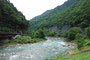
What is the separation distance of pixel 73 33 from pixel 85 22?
2131 cm

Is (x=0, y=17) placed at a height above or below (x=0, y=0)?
below

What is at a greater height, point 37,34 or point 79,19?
point 79,19

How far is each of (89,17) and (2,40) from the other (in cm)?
6355

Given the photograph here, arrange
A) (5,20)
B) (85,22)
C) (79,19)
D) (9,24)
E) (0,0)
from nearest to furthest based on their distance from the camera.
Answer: (0,0), (5,20), (9,24), (85,22), (79,19)

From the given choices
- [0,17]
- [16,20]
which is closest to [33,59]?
[0,17]

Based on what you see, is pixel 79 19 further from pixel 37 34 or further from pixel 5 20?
pixel 5 20

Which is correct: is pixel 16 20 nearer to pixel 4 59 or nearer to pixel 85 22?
pixel 4 59

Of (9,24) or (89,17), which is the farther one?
(89,17)

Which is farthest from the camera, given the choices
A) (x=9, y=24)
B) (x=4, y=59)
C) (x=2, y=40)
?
(x=9, y=24)

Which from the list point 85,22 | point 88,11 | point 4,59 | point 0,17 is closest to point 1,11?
point 0,17

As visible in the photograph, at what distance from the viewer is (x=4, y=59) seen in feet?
54.9

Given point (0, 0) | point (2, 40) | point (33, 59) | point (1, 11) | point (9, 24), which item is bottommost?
point (33, 59)

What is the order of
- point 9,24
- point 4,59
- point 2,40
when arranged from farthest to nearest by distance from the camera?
point 9,24 < point 2,40 < point 4,59

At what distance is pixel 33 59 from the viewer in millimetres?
17016
